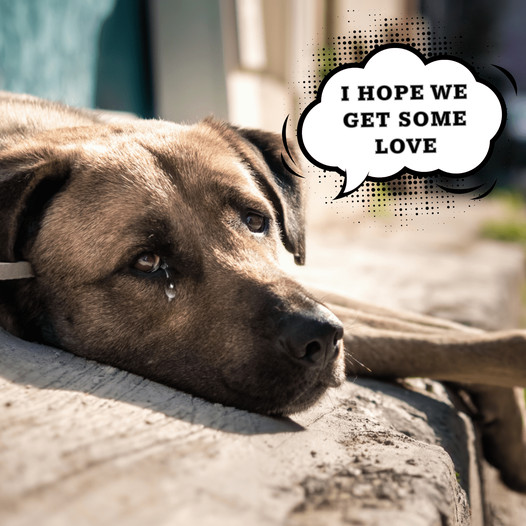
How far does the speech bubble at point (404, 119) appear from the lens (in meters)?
4.54

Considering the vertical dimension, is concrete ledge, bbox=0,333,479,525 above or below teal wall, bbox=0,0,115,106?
below

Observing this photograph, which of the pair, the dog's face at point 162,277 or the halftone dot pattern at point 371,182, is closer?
the dog's face at point 162,277

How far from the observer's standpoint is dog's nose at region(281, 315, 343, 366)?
1977 millimetres

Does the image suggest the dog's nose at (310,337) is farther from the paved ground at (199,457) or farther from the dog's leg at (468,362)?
the dog's leg at (468,362)

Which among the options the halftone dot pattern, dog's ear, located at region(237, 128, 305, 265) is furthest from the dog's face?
the halftone dot pattern

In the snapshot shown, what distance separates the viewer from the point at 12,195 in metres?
2.33

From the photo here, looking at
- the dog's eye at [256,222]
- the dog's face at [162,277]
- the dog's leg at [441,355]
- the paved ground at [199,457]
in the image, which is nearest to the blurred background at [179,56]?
the dog's face at [162,277]

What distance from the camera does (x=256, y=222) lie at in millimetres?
2703

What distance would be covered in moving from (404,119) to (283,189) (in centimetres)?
179

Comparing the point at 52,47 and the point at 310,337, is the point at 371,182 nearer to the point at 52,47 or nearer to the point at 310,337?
the point at 52,47

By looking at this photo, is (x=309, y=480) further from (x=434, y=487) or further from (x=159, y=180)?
(x=159, y=180)

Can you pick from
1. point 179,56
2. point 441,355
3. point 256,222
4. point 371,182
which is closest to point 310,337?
point 256,222

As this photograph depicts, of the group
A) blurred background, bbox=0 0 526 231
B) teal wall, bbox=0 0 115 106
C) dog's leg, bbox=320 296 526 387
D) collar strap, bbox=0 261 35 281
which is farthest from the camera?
blurred background, bbox=0 0 526 231

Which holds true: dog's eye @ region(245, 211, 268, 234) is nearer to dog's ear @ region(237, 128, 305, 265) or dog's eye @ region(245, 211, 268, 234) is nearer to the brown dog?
the brown dog
